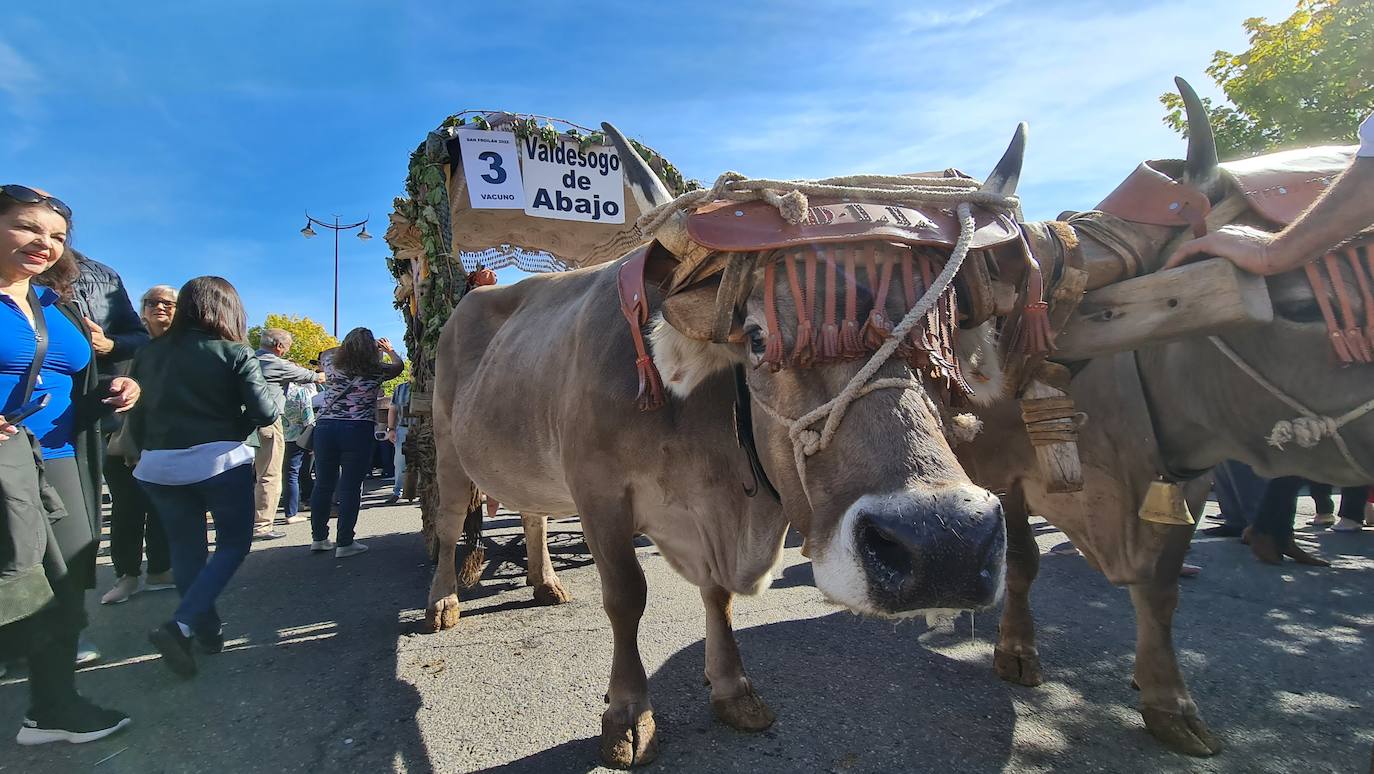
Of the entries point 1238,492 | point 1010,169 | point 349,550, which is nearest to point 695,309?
point 1010,169

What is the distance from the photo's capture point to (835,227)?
1.76 m

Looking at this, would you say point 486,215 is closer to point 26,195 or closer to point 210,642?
point 26,195

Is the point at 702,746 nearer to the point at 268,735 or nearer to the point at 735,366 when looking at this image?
the point at 735,366

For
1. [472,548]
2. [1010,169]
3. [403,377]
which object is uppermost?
[403,377]

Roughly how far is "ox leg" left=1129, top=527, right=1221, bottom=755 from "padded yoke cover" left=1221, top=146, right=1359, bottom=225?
1.39 metres

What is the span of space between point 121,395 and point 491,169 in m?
3.46

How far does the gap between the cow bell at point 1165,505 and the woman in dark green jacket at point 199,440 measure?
4.49 metres

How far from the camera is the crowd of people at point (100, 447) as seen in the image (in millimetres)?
2545

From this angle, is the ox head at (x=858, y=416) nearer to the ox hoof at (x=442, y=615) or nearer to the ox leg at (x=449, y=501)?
the ox hoof at (x=442, y=615)

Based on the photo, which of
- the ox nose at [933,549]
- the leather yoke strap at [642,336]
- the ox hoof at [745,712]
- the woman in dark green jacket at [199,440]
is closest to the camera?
the ox nose at [933,549]

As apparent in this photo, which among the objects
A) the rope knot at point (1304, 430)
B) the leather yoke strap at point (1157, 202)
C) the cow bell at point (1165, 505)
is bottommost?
the cow bell at point (1165, 505)

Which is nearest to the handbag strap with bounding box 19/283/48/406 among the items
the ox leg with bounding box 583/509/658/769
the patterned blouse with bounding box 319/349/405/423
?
the ox leg with bounding box 583/509/658/769

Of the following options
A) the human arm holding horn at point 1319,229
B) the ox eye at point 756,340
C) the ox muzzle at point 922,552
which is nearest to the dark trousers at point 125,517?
the ox eye at point 756,340

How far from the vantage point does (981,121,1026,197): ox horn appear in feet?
7.07
